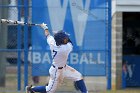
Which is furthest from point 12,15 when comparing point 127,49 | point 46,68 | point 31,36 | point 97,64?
point 127,49

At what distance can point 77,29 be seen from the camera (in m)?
16.5

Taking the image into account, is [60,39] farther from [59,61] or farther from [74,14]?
[74,14]

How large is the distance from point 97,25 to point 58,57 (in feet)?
13.7

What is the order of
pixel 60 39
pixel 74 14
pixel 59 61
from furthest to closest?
1. pixel 74 14
2. pixel 59 61
3. pixel 60 39

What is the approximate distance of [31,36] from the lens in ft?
54.0

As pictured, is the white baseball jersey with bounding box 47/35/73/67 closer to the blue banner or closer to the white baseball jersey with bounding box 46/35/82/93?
the white baseball jersey with bounding box 46/35/82/93

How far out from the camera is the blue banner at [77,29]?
16.4 metres

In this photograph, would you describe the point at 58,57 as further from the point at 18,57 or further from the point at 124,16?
the point at 124,16

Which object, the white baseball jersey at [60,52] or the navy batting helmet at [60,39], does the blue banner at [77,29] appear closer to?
the white baseball jersey at [60,52]

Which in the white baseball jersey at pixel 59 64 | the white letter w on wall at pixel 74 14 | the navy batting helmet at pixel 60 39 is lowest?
the white baseball jersey at pixel 59 64

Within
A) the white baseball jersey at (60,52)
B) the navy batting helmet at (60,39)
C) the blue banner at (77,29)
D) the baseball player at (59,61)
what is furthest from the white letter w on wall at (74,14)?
the navy batting helmet at (60,39)

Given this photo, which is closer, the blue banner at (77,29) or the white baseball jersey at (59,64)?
the white baseball jersey at (59,64)

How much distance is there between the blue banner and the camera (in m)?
16.4

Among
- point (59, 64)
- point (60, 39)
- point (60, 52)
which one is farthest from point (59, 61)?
point (60, 39)
